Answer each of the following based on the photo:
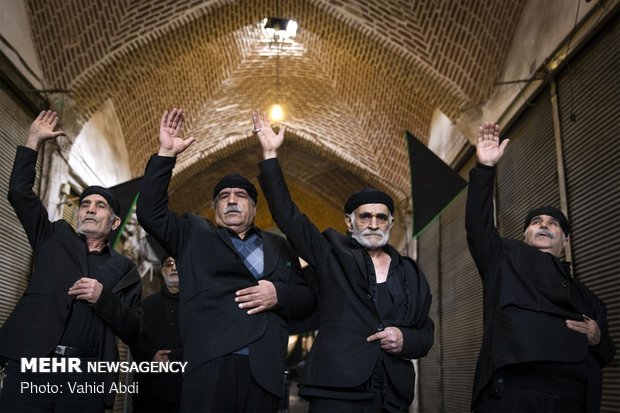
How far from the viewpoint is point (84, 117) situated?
7.71m

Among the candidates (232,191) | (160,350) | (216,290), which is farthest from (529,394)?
(160,350)

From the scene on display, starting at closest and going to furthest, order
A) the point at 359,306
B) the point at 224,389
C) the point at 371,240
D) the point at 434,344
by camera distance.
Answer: the point at 224,389
the point at 359,306
the point at 371,240
the point at 434,344

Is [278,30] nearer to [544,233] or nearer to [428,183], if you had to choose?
[428,183]

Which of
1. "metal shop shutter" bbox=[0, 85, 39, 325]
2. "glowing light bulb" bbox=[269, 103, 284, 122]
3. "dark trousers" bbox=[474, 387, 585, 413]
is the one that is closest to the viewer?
"dark trousers" bbox=[474, 387, 585, 413]

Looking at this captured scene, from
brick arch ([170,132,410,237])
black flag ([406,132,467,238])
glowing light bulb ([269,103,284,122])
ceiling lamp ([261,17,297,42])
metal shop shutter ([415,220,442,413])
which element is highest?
ceiling lamp ([261,17,297,42])

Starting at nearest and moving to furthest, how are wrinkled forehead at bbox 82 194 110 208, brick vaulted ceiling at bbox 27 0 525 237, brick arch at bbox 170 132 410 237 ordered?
wrinkled forehead at bbox 82 194 110 208, brick vaulted ceiling at bbox 27 0 525 237, brick arch at bbox 170 132 410 237

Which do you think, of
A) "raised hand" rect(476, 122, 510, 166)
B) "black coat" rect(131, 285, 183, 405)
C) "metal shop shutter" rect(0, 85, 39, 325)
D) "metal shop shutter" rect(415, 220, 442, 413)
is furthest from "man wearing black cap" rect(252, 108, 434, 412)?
"metal shop shutter" rect(415, 220, 442, 413)

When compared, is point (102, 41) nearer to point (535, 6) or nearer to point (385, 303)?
point (535, 6)

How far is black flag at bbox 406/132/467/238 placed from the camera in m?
7.12

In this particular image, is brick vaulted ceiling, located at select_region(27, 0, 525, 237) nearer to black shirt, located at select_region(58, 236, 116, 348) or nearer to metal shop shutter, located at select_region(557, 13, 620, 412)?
metal shop shutter, located at select_region(557, 13, 620, 412)

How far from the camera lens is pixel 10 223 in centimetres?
621

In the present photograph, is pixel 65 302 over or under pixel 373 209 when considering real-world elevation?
under

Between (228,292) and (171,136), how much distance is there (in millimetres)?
803

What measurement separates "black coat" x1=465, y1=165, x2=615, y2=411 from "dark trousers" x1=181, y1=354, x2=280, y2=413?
1.08 metres
